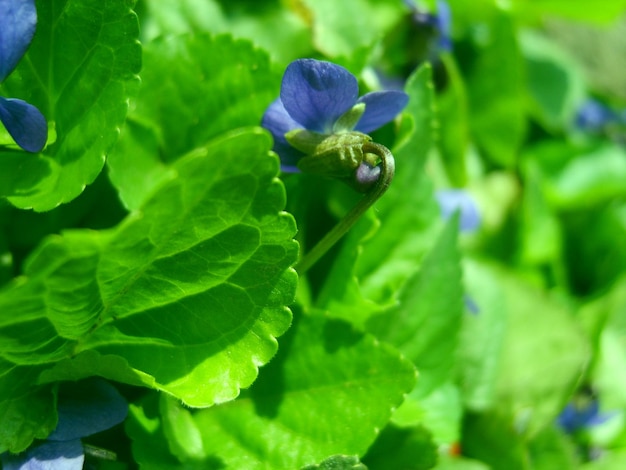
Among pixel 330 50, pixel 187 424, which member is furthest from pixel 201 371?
pixel 330 50

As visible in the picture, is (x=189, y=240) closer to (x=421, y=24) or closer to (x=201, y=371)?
(x=201, y=371)

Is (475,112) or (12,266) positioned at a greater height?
(12,266)

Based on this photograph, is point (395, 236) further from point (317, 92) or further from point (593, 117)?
point (593, 117)

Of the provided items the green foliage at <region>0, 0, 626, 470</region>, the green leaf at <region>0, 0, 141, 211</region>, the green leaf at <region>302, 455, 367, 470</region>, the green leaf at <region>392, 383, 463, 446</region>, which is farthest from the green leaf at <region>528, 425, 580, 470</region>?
the green leaf at <region>0, 0, 141, 211</region>

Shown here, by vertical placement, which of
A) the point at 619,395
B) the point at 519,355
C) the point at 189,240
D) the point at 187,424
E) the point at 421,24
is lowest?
the point at 619,395

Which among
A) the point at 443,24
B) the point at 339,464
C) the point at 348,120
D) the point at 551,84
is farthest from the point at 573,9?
the point at 339,464

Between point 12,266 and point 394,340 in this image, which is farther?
point 394,340
